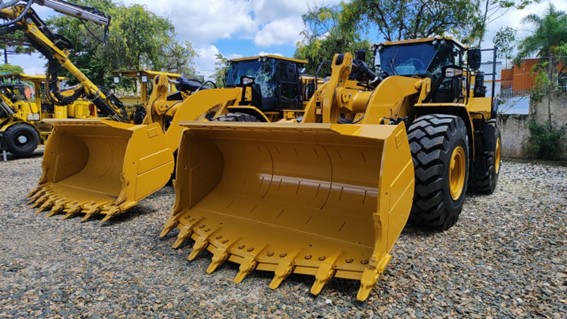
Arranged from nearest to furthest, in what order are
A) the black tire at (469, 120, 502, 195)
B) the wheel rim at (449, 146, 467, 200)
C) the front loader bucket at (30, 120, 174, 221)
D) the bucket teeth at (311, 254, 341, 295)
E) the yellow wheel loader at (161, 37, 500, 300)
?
the bucket teeth at (311, 254, 341, 295)
the yellow wheel loader at (161, 37, 500, 300)
the wheel rim at (449, 146, 467, 200)
the front loader bucket at (30, 120, 174, 221)
the black tire at (469, 120, 502, 195)

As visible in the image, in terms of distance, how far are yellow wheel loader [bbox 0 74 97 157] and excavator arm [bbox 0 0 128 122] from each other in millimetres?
1108

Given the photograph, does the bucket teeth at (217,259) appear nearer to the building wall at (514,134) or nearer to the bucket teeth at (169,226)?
the bucket teeth at (169,226)

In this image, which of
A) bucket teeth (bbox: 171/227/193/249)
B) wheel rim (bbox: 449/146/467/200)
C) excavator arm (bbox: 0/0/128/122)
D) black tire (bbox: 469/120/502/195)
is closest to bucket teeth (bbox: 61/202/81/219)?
bucket teeth (bbox: 171/227/193/249)

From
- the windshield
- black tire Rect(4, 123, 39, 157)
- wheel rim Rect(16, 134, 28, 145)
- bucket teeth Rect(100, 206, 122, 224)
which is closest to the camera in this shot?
bucket teeth Rect(100, 206, 122, 224)

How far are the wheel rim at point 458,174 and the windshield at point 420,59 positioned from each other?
1630 millimetres

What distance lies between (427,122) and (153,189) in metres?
3.47

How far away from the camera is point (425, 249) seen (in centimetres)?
375

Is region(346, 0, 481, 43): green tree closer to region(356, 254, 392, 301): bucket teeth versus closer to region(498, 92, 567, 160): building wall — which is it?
region(498, 92, 567, 160): building wall

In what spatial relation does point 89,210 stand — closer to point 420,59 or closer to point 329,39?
point 420,59

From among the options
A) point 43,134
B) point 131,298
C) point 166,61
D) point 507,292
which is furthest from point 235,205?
point 166,61

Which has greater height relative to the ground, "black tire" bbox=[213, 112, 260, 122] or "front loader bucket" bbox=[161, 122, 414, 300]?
"black tire" bbox=[213, 112, 260, 122]

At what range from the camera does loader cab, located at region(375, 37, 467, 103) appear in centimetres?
539

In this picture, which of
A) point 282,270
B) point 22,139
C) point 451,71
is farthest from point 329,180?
point 22,139

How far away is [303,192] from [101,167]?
358cm
